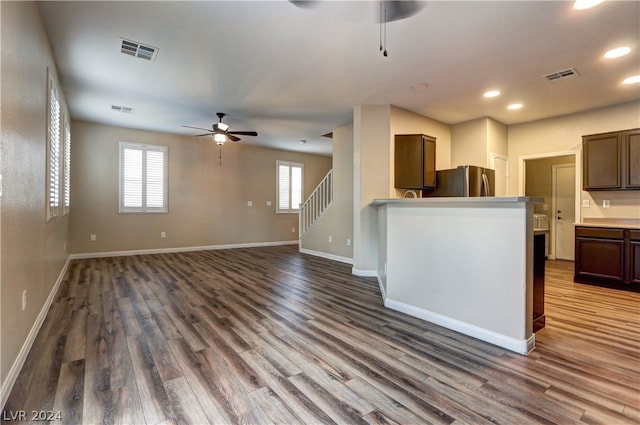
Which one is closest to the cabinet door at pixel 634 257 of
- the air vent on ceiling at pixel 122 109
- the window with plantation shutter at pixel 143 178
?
the air vent on ceiling at pixel 122 109

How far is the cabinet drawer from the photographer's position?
164 inches

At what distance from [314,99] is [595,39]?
131 inches

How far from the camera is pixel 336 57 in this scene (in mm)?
3367

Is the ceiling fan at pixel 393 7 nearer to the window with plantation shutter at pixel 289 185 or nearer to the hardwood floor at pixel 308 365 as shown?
the hardwood floor at pixel 308 365

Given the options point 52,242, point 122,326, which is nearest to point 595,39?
point 122,326

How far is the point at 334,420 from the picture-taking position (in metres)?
1.55

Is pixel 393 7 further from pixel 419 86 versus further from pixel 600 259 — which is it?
pixel 600 259

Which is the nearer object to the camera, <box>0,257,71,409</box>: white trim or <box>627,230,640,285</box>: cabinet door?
<box>0,257,71,409</box>: white trim

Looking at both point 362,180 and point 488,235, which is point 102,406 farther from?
point 362,180

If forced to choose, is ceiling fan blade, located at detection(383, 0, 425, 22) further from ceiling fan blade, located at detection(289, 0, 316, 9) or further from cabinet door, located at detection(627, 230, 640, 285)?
cabinet door, located at detection(627, 230, 640, 285)

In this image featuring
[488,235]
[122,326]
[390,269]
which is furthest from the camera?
[390,269]

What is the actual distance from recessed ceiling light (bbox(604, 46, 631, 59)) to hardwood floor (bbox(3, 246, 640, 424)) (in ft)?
9.30


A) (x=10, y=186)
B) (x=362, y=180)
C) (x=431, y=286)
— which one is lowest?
(x=431, y=286)

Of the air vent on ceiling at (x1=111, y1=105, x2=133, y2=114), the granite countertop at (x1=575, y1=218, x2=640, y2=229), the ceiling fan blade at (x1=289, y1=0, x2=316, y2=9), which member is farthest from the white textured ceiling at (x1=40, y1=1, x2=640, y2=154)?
the granite countertop at (x1=575, y1=218, x2=640, y2=229)
